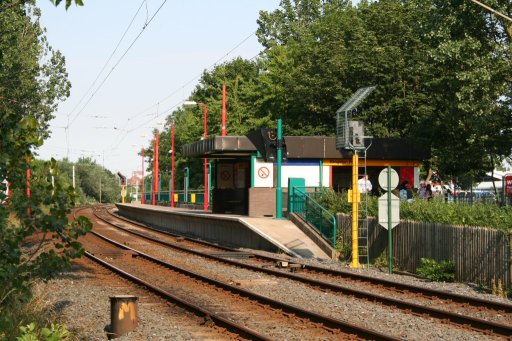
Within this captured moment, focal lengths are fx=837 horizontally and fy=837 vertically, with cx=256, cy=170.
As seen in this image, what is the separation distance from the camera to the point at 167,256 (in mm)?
25844

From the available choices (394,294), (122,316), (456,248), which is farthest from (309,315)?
(456,248)

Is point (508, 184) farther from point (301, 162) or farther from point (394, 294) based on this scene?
point (394, 294)

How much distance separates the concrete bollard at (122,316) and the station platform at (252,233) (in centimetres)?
1323

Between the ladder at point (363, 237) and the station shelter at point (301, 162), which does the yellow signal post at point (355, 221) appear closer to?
the ladder at point (363, 237)

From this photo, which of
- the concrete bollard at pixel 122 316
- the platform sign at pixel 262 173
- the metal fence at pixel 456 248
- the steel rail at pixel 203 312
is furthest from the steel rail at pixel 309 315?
the platform sign at pixel 262 173

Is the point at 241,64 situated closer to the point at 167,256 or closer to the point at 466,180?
the point at 466,180

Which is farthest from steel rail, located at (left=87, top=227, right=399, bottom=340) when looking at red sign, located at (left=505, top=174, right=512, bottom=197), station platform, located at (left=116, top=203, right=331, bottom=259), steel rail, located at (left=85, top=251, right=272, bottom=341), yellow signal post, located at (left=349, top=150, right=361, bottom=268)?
red sign, located at (left=505, top=174, right=512, bottom=197)

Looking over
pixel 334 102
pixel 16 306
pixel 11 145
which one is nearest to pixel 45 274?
pixel 11 145

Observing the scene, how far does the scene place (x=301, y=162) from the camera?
111 ft

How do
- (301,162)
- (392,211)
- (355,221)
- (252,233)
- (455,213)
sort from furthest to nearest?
(301,162) → (252,233) → (355,221) → (392,211) → (455,213)

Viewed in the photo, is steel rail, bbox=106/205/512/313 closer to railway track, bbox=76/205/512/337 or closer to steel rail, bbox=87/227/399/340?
railway track, bbox=76/205/512/337

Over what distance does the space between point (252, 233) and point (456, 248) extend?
11294 mm

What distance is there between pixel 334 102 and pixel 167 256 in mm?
31251

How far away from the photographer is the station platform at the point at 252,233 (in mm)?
25939
